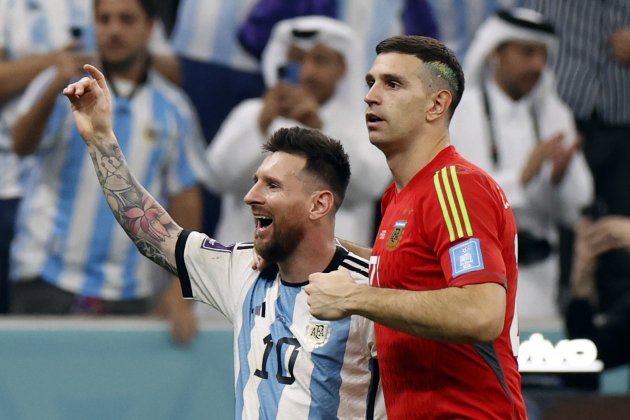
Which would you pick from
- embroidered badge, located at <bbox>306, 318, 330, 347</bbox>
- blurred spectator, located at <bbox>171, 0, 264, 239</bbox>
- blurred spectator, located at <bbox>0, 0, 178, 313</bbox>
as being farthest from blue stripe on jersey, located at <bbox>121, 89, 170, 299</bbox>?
embroidered badge, located at <bbox>306, 318, 330, 347</bbox>

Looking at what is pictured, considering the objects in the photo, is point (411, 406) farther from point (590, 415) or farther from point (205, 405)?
point (205, 405)

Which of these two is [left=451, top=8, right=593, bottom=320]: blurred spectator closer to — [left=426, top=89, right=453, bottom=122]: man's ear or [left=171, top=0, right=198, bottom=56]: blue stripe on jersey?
[left=171, top=0, right=198, bottom=56]: blue stripe on jersey

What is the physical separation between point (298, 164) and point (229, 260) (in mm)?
408

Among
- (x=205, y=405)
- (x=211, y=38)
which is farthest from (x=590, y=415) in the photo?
(x=211, y=38)

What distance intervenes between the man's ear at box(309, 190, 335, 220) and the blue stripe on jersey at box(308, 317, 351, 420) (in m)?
0.39

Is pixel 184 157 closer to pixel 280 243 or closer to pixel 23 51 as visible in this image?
pixel 23 51

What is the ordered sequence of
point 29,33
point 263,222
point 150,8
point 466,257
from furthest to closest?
point 150,8
point 29,33
point 263,222
point 466,257

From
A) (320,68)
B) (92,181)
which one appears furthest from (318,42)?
(92,181)

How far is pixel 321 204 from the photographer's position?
3.76 metres

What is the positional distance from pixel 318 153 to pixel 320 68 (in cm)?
284

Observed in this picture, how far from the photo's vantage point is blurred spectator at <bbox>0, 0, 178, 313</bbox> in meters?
6.07

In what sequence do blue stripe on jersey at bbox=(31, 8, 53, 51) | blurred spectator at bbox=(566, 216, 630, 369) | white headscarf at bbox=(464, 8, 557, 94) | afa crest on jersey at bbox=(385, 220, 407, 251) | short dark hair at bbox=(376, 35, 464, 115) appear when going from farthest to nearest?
white headscarf at bbox=(464, 8, 557, 94) < blurred spectator at bbox=(566, 216, 630, 369) < blue stripe on jersey at bbox=(31, 8, 53, 51) < short dark hair at bbox=(376, 35, 464, 115) < afa crest on jersey at bbox=(385, 220, 407, 251)

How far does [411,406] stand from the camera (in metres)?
3.20

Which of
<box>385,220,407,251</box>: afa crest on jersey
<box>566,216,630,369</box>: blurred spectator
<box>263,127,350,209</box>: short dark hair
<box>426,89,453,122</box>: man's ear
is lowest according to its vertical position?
<box>566,216,630,369</box>: blurred spectator
